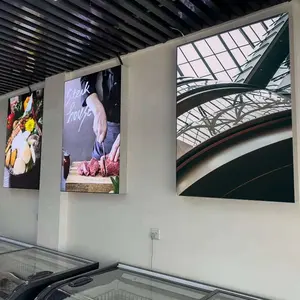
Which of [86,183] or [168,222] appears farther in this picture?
[86,183]

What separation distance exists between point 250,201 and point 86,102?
89.5 inches

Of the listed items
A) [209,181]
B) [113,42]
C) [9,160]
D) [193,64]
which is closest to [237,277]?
[209,181]

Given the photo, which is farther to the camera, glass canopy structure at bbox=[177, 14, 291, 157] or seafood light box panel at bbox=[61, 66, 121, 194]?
seafood light box panel at bbox=[61, 66, 121, 194]

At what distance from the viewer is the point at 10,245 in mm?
4582

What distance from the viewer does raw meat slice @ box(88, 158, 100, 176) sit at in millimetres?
3723

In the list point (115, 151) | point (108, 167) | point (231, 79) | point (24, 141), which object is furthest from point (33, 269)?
point (231, 79)

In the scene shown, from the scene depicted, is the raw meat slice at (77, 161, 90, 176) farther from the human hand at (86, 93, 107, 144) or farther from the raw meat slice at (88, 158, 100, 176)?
the human hand at (86, 93, 107, 144)

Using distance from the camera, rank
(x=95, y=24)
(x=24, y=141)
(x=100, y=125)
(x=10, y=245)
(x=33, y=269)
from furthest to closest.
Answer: (x=24, y=141)
(x=10, y=245)
(x=100, y=125)
(x=33, y=269)
(x=95, y=24)

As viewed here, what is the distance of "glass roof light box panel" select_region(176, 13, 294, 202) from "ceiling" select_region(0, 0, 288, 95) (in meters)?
0.20

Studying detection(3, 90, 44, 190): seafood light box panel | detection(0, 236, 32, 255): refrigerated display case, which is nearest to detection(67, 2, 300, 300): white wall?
detection(0, 236, 32, 255): refrigerated display case

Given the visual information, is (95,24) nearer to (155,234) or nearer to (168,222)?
(168,222)

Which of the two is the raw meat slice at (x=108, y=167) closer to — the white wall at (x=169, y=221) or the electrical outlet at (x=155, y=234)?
the white wall at (x=169, y=221)

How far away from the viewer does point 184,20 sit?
113 inches

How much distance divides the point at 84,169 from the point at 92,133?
0.44 metres
